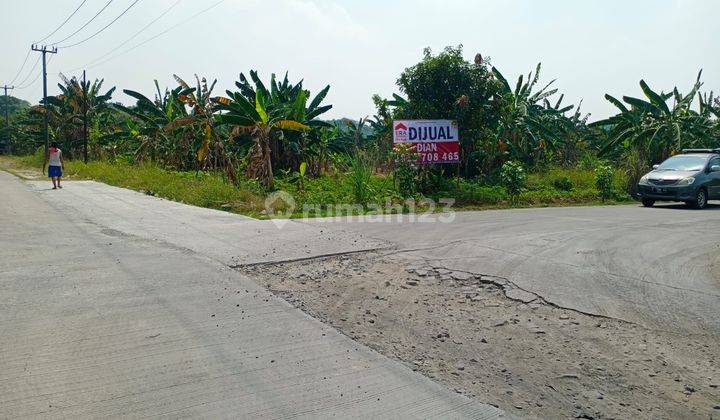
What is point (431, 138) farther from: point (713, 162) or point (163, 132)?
point (163, 132)

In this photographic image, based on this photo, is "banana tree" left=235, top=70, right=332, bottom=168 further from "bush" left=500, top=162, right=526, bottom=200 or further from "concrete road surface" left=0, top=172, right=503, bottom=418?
"concrete road surface" left=0, top=172, right=503, bottom=418

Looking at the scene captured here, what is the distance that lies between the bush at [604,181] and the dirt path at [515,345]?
552 inches

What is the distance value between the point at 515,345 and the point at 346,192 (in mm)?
11437

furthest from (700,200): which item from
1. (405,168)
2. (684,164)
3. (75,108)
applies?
(75,108)

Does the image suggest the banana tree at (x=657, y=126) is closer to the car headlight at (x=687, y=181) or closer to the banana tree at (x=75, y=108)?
the car headlight at (x=687, y=181)

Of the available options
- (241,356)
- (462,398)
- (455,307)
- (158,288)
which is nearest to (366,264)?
(455,307)

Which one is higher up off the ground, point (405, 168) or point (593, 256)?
point (405, 168)

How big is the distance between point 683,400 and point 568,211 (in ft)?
37.6

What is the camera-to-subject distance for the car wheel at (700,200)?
1581cm

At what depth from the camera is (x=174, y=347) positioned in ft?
14.4

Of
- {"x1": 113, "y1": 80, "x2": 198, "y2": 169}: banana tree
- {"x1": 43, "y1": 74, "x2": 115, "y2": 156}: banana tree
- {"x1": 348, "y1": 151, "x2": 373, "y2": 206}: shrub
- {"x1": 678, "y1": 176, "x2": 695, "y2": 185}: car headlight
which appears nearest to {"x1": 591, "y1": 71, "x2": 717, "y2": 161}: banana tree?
{"x1": 678, "y1": 176, "x2": 695, "y2": 185}: car headlight

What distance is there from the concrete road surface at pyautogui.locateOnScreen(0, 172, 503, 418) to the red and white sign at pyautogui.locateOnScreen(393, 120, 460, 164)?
8882mm

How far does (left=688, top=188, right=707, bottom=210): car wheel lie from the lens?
15812 millimetres

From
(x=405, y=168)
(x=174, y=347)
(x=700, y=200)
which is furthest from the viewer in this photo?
(x=405, y=168)
